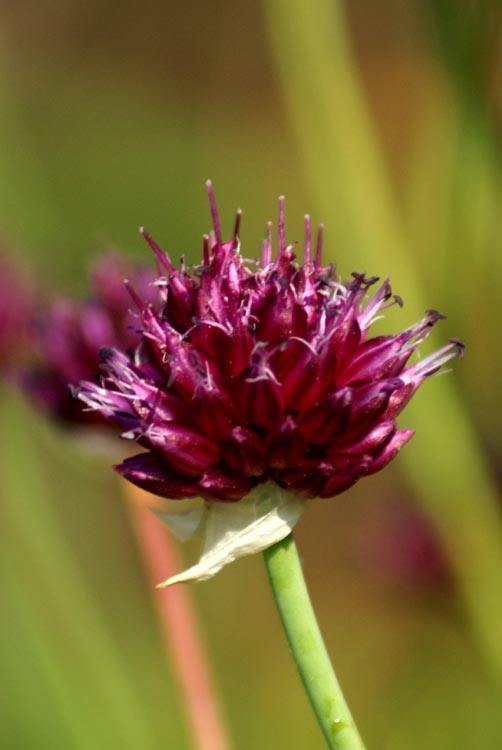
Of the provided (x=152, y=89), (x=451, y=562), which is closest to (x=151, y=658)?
(x=451, y=562)

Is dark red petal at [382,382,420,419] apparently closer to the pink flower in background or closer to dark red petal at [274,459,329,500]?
dark red petal at [274,459,329,500]

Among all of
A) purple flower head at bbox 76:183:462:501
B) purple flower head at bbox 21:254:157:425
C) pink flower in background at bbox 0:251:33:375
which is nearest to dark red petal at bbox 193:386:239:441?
purple flower head at bbox 76:183:462:501

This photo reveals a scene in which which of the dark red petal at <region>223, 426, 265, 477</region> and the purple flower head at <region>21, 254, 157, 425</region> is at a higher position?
the purple flower head at <region>21, 254, 157, 425</region>

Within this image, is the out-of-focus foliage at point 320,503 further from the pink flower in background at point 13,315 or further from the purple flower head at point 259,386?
the purple flower head at point 259,386

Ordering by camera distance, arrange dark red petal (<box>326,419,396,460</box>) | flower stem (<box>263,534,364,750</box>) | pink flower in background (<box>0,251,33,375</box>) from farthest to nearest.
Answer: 1. pink flower in background (<box>0,251,33,375</box>)
2. dark red petal (<box>326,419,396,460</box>)
3. flower stem (<box>263,534,364,750</box>)

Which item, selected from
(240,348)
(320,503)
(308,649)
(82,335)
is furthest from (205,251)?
(320,503)

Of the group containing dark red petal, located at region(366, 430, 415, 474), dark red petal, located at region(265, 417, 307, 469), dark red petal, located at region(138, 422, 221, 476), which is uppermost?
dark red petal, located at region(138, 422, 221, 476)

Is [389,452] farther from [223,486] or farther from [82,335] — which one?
[82,335]
